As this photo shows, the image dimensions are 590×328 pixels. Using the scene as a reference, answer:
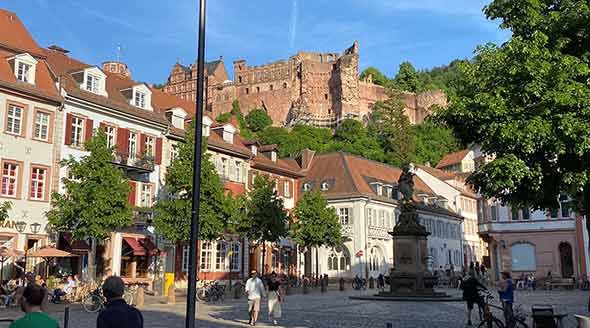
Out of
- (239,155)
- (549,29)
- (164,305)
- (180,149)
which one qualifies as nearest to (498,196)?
(549,29)

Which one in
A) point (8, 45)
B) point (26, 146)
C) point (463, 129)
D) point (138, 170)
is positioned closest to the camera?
point (463, 129)

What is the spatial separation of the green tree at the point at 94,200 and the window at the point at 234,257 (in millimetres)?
14951

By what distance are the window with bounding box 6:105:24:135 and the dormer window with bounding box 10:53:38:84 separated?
160 cm

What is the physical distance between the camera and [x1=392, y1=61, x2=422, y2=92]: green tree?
145750mm

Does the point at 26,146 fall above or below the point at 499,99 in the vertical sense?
above

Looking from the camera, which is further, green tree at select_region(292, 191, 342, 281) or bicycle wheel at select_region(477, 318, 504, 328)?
green tree at select_region(292, 191, 342, 281)

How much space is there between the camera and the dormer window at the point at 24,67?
30969 mm

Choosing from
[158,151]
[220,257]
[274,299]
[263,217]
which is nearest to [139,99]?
[158,151]

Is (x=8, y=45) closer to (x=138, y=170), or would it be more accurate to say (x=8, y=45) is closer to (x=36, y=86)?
(x=36, y=86)

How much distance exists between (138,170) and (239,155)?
10133 mm

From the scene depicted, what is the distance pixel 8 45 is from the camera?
32.5 meters

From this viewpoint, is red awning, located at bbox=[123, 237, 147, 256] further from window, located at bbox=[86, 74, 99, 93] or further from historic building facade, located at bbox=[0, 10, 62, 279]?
window, located at bbox=[86, 74, 99, 93]

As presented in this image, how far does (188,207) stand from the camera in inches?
1288

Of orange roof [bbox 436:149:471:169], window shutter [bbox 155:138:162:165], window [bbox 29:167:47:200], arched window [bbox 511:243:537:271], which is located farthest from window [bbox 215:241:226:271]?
orange roof [bbox 436:149:471:169]
